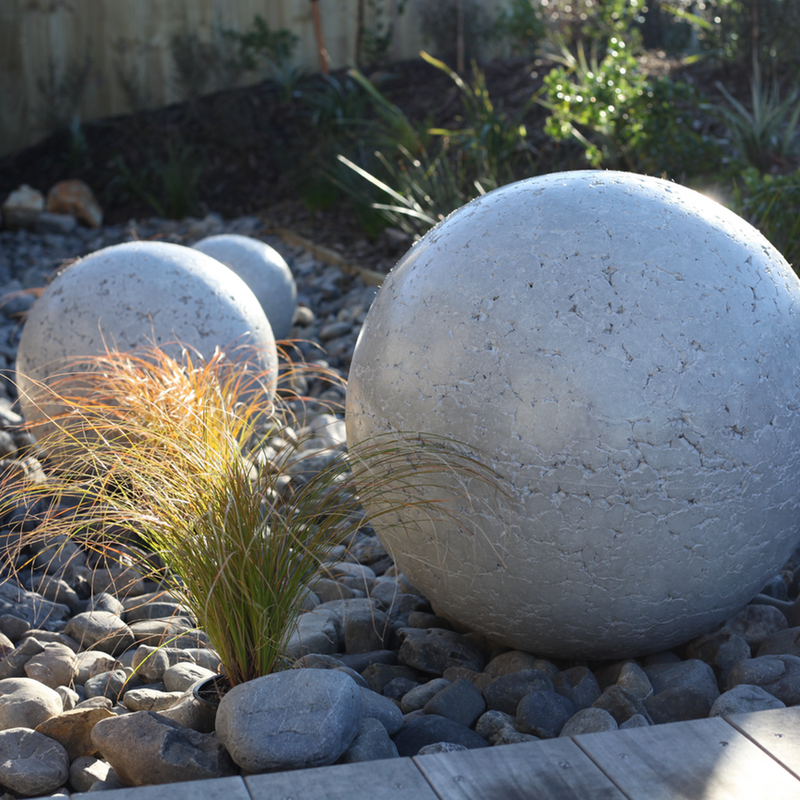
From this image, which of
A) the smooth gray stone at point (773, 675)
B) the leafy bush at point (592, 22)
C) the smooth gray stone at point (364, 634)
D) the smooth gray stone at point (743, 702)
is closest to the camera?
the smooth gray stone at point (743, 702)

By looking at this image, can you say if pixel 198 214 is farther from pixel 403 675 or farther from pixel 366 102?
pixel 403 675

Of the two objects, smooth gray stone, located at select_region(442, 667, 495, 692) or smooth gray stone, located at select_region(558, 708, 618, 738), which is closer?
smooth gray stone, located at select_region(558, 708, 618, 738)

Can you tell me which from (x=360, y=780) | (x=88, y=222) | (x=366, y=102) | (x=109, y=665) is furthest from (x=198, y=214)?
(x=360, y=780)

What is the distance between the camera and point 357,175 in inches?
348

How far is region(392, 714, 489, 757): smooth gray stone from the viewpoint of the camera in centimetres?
226

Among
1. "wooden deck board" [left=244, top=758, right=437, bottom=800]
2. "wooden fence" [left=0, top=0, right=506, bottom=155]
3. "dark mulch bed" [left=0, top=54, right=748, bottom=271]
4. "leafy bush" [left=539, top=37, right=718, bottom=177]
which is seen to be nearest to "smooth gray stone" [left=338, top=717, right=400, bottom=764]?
"wooden deck board" [left=244, top=758, right=437, bottom=800]

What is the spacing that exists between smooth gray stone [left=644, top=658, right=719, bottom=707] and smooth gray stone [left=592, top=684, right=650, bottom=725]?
0.17 meters

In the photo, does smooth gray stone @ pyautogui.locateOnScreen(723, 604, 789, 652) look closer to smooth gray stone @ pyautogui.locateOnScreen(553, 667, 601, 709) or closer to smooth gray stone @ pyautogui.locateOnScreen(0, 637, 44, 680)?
smooth gray stone @ pyautogui.locateOnScreen(553, 667, 601, 709)

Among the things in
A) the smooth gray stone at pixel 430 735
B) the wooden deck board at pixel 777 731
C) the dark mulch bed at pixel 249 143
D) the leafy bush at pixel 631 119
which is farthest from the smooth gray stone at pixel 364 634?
the dark mulch bed at pixel 249 143

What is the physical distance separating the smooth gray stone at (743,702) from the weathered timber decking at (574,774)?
0.25 meters

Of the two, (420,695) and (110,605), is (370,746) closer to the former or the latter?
(420,695)

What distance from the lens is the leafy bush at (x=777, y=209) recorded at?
16.4 ft

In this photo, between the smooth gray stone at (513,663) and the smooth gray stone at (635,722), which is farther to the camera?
the smooth gray stone at (513,663)

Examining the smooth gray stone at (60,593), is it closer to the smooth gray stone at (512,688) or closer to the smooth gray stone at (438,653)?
the smooth gray stone at (438,653)
